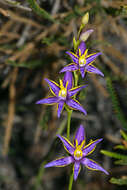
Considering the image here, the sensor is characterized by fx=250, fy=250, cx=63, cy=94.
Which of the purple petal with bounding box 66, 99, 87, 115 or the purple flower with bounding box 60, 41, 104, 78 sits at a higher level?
the purple flower with bounding box 60, 41, 104, 78

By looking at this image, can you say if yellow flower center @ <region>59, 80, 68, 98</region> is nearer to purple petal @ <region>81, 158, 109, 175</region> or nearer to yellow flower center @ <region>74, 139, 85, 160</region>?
yellow flower center @ <region>74, 139, 85, 160</region>

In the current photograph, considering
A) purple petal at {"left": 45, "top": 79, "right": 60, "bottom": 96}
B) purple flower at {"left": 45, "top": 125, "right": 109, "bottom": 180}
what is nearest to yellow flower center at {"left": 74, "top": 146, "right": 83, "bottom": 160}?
purple flower at {"left": 45, "top": 125, "right": 109, "bottom": 180}

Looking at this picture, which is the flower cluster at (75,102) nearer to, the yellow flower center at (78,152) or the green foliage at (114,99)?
the yellow flower center at (78,152)

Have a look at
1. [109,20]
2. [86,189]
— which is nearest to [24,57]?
[109,20]

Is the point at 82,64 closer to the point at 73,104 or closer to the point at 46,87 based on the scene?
the point at 73,104

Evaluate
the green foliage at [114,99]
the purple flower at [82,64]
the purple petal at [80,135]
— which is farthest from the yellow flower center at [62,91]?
the green foliage at [114,99]

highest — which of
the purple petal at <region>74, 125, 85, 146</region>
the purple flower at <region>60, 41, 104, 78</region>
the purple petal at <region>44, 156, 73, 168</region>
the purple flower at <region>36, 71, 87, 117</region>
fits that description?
the purple flower at <region>60, 41, 104, 78</region>

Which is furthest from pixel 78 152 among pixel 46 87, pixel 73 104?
pixel 46 87

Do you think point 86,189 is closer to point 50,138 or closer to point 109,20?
point 50,138

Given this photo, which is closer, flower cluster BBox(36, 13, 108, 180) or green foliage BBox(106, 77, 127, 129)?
flower cluster BBox(36, 13, 108, 180)
